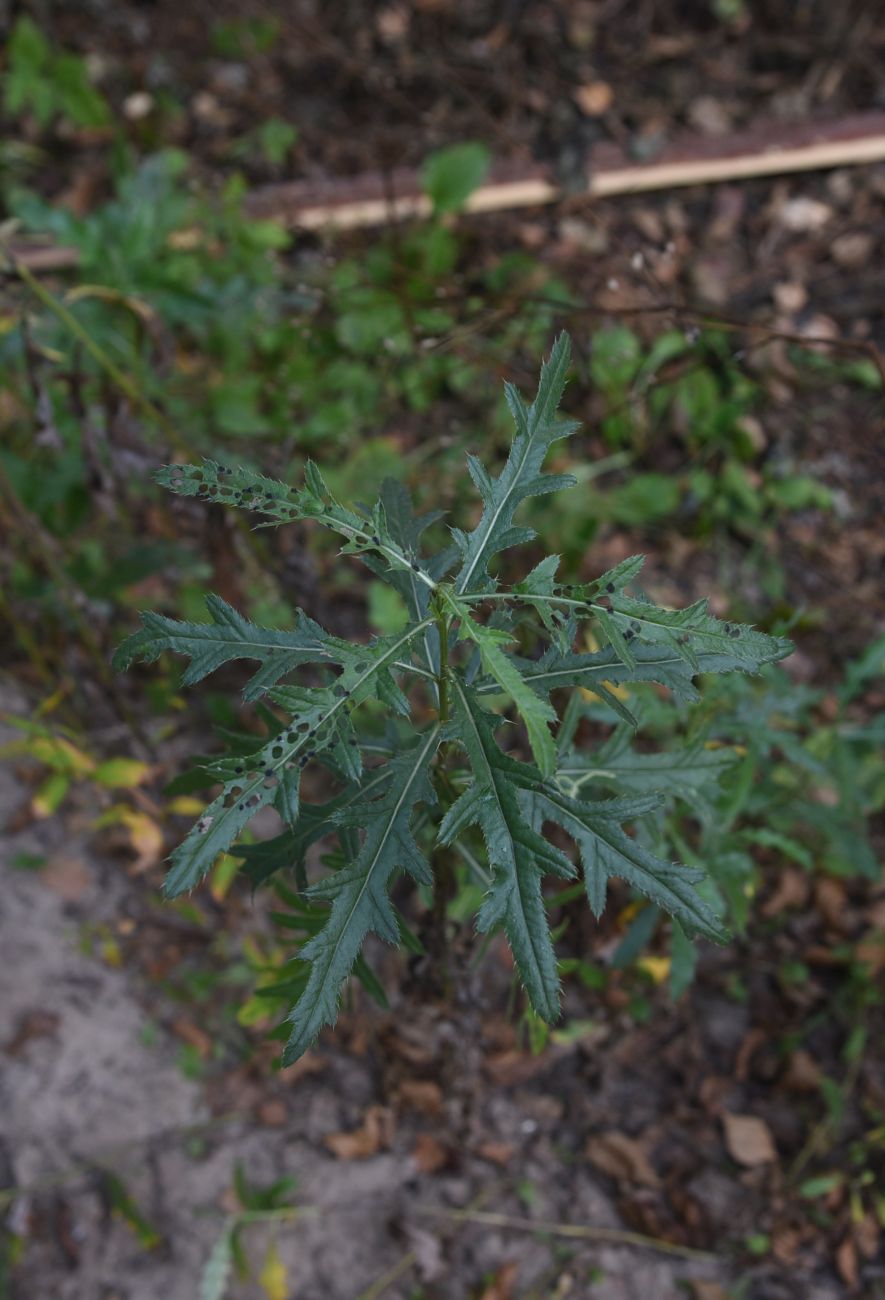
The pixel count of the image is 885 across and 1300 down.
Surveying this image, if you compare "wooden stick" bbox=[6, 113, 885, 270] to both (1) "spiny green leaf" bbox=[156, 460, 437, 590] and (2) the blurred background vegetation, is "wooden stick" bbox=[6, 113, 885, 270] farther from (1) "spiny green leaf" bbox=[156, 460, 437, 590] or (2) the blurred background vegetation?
(1) "spiny green leaf" bbox=[156, 460, 437, 590]

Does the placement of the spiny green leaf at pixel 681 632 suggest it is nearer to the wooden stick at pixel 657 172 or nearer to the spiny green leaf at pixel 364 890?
the spiny green leaf at pixel 364 890

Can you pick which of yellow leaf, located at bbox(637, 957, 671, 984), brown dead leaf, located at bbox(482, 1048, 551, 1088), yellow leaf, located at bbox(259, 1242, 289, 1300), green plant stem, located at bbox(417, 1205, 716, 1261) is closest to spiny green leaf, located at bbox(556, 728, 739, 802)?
yellow leaf, located at bbox(637, 957, 671, 984)

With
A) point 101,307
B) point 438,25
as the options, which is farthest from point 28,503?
point 438,25

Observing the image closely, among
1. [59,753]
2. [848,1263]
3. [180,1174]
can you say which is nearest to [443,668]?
[59,753]

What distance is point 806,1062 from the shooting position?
257cm

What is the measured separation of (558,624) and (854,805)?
4.64ft

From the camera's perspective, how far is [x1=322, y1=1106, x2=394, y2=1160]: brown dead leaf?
2.52 metres

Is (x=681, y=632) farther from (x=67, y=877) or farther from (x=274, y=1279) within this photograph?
(x=67, y=877)

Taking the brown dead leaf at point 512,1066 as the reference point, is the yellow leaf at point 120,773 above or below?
above

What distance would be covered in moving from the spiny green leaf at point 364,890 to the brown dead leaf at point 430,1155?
1.40 meters

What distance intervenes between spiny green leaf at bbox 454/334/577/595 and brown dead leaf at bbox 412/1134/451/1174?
1.75 metres

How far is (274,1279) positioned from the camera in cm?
233

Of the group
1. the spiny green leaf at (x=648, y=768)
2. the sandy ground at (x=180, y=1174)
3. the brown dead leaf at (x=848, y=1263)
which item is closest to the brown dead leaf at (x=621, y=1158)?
the sandy ground at (x=180, y=1174)

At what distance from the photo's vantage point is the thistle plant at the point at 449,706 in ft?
4.04
